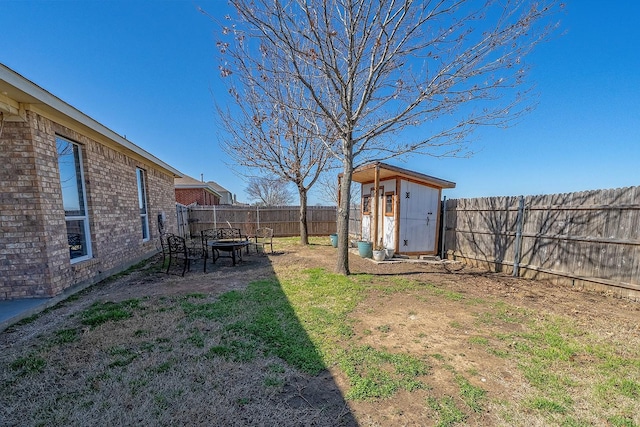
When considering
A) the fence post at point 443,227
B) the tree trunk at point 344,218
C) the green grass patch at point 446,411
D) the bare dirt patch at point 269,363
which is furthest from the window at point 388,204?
the green grass patch at point 446,411

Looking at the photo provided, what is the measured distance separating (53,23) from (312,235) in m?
11.6

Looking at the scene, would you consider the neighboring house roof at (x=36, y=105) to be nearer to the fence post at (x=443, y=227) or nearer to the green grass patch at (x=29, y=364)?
the green grass patch at (x=29, y=364)

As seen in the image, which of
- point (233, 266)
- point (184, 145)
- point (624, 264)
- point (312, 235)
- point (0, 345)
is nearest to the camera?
point (0, 345)

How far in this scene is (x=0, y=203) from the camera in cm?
356

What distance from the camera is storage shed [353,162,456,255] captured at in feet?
25.3

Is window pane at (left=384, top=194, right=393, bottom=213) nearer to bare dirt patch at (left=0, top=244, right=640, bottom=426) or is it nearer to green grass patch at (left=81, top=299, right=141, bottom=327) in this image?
bare dirt patch at (left=0, top=244, right=640, bottom=426)

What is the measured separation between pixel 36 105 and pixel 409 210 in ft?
27.7

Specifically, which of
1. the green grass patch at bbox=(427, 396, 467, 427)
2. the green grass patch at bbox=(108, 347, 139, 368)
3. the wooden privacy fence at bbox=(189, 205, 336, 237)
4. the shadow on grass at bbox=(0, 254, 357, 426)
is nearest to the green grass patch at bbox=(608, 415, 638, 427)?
the green grass patch at bbox=(427, 396, 467, 427)

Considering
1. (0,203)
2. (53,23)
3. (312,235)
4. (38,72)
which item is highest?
(53,23)

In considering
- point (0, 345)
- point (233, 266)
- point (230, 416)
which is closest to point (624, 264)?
point (230, 416)

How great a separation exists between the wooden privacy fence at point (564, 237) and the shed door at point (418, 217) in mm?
1041

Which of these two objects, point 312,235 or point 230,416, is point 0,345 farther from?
point 312,235

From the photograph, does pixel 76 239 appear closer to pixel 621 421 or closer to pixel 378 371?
pixel 378 371

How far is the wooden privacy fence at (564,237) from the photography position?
4.24 meters
